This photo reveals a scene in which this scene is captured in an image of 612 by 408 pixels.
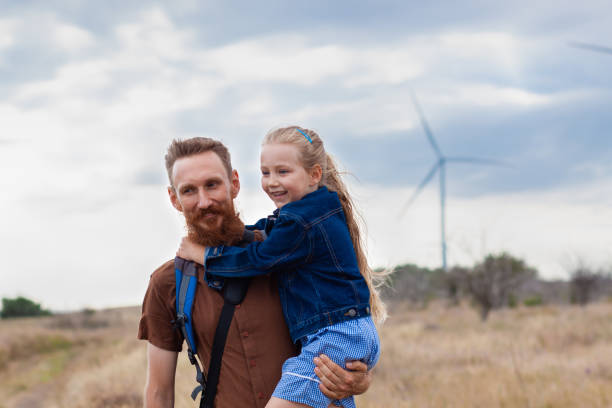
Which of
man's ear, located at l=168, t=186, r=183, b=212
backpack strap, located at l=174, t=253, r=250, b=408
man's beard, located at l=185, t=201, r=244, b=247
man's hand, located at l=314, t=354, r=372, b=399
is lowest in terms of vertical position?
man's hand, located at l=314, t=354, r=372, b=399

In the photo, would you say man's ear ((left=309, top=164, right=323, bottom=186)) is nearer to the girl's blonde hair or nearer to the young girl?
the girl's blonde hair

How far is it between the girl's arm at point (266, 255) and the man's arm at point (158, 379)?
53 centimetres

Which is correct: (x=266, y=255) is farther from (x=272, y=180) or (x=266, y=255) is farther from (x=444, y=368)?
(x=444, y=368)

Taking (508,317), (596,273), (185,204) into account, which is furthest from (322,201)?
(596,273)

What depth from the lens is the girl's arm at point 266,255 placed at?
10.4 feet

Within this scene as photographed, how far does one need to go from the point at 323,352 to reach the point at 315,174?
45.4 inches

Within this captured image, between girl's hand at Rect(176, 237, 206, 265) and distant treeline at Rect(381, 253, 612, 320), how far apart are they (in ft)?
56.2

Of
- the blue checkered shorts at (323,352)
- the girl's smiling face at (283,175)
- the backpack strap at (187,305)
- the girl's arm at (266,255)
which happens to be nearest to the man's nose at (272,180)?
the girl's smiling face at (283,175)

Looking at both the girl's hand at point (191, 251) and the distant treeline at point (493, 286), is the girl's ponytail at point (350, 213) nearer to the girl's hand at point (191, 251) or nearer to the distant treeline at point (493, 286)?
the girl's hand at point (191, 251)

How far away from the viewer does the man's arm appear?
3.29m

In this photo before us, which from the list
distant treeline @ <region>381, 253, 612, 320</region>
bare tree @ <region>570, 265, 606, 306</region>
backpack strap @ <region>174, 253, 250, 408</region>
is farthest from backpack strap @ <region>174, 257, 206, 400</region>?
bare tree @ <region>570, 265, 606, 306</region>

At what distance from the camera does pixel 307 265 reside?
3.34 meters

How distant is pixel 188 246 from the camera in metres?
3.37

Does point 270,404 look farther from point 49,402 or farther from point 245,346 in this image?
point 49,402
